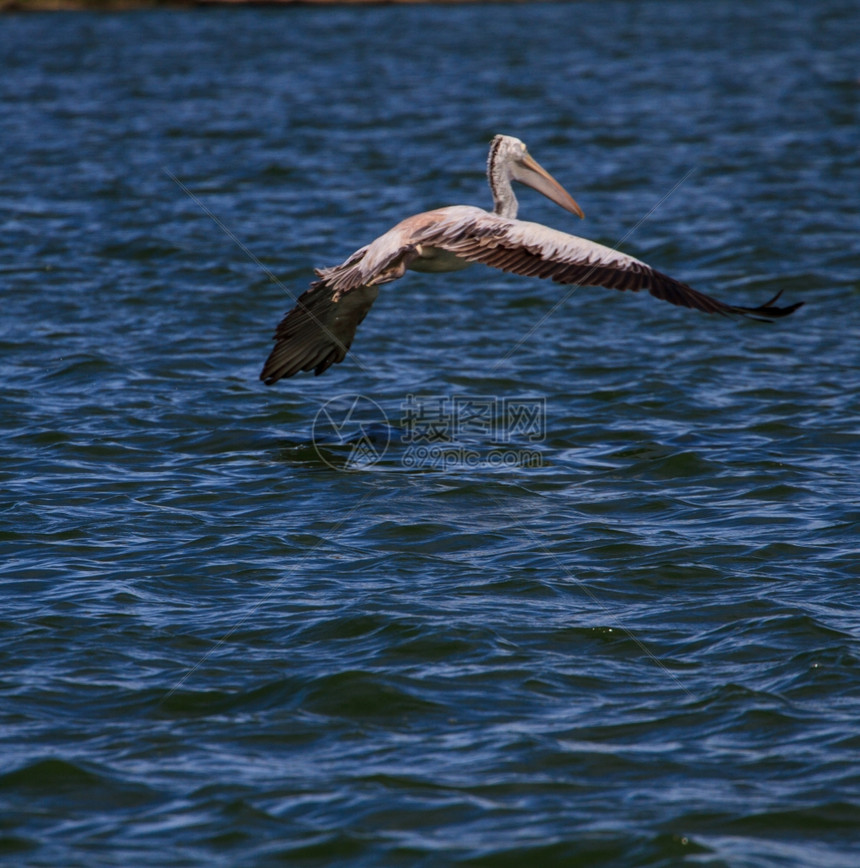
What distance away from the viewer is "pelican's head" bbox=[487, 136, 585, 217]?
30.7 ft

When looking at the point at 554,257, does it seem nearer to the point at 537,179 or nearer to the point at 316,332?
the point at 537,179

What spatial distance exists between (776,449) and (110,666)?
5062 millimetres

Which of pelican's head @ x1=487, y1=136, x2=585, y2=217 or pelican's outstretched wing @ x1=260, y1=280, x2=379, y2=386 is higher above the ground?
pelican's head @ x1=487, y1=136, x2=585, y2=217

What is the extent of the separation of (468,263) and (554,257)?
0.88m

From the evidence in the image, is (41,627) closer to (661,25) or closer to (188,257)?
(188,257)

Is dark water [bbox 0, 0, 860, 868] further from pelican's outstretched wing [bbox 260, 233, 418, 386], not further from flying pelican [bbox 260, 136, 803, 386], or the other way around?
flying pelican [bbox 260, 136, 803, 386]

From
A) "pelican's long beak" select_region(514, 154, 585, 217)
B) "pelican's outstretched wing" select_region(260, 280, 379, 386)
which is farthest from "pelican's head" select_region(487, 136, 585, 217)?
"pelican's outstretched wing" select_region(260, 280, 379, 386)

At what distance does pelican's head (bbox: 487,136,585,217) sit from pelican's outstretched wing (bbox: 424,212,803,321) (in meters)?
0.86

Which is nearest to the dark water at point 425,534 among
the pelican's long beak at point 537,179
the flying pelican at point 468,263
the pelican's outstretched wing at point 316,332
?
the pelican's outstretched wing at point 316,332

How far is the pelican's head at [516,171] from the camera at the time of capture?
937 centimetres

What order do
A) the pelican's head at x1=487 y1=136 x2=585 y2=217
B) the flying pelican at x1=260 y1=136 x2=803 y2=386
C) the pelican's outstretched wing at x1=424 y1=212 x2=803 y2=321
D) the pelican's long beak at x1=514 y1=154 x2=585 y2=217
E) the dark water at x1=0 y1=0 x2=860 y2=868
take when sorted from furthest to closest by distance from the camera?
the pelican's long beak at x1=514 y1=154 x2=585 y2=217
the pelican's head at x1=487 y1=136 x2=585 y2=217
the flying pelican at x1=260 y1=136 x2=803 y2=386
the pelican's outstretched wing at x1=424 y1=212 x2=803 y2=321
the dark water at x1=0 y1=0 x2=860 y2=868

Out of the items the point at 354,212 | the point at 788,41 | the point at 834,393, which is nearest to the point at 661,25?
the point at 788,41

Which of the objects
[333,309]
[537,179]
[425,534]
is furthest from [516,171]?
A: [425,534]

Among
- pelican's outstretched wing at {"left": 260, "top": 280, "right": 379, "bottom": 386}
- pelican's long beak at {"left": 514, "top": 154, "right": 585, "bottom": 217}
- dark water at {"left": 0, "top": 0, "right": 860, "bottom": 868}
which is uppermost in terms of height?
pelican's long beak at {"left": 514, "top": 154, "right": 585, "bottom": 217}
